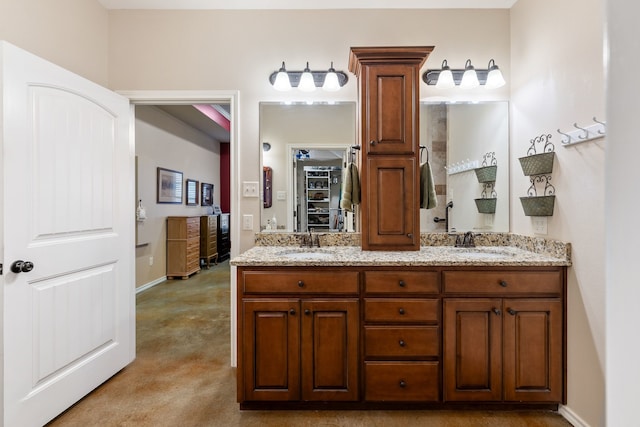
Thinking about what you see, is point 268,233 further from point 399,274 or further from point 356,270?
→ point 399,274

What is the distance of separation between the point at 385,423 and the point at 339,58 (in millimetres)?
2431

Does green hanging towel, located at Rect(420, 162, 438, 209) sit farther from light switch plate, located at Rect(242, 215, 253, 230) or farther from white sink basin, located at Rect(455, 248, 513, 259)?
light switch plate, located at Rect(242, 215, 253, 230)

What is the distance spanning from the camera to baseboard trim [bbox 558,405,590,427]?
1.64 m

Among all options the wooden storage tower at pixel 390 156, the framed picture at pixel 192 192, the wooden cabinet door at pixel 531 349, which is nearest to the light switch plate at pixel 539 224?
the wooden cabinet door at pixel 531 349

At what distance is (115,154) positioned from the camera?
212 cm

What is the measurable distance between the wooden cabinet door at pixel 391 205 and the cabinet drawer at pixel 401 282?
0.37 m

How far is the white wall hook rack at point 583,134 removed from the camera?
60.5 inches

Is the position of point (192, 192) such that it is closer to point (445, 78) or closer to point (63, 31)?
point (63, 31)

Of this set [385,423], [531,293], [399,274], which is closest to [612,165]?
[399,274]

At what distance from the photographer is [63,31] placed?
6.44ft

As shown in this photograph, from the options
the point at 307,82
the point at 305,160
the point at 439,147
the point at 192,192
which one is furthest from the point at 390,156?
the point at 192,192

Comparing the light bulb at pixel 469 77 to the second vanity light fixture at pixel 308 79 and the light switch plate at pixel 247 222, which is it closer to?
the second vanity light fixture at pixel 308 79

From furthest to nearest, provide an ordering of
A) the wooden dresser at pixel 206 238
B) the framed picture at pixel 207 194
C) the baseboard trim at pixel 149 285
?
the framed picture at pixel 207 194 < the wooden dresser at pixel 206 238 < the baseboard trim at pixel 149 285

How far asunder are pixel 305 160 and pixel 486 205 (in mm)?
1454
